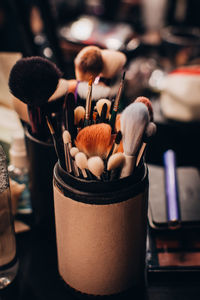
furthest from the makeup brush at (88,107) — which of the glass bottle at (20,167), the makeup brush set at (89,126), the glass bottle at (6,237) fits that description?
the glass bottle at (20,167)

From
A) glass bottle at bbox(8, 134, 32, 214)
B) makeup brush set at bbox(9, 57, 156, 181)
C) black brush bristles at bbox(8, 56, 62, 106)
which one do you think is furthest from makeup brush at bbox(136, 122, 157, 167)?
glass bottle at bbox(8, 134, 32, 214)

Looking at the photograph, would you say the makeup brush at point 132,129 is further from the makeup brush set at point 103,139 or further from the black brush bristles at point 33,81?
the black brush bristles at point 33,81

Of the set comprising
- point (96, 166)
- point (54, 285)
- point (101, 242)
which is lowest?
point (54, 285)

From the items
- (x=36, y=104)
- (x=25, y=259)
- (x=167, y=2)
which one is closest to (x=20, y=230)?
(x=25, y=259)

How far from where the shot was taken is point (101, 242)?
16.6 inches

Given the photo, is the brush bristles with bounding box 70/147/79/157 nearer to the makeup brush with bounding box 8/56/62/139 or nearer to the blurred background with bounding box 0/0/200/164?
the makeup brush with bounding box 8/56/62/139

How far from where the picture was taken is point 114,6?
1.71 m

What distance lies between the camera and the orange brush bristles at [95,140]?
396 mm

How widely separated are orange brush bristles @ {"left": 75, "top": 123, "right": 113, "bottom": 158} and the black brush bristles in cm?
9

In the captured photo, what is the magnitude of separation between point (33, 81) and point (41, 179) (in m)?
0.15

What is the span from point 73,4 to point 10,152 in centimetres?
132

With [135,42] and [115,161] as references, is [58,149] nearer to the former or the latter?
[115,161]

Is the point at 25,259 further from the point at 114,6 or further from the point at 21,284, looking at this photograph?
the point at 114,6

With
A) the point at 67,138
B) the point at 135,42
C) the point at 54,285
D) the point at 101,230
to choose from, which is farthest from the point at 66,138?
the point at 135,42
